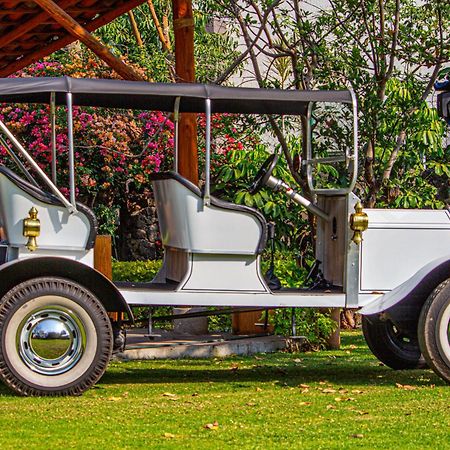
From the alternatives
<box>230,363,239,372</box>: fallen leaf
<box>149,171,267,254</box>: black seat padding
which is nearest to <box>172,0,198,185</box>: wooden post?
<box>230,363,239,372</box>: fallen leaf

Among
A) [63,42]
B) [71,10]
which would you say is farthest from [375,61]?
[63,42]

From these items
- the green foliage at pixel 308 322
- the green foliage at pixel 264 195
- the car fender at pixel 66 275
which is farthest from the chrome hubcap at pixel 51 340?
the green foliage at pixel 264 195

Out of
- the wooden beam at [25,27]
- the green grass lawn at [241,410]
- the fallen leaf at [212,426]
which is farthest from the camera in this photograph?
the wooden beam at [25,27]

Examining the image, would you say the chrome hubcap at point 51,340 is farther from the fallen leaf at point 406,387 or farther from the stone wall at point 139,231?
the stone wall at point 139,231

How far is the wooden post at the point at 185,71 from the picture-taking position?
11.5 meters

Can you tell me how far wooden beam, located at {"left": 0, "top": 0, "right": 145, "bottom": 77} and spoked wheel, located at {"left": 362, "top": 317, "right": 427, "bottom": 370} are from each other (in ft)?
15.7

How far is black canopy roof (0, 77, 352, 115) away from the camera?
8.05 meters

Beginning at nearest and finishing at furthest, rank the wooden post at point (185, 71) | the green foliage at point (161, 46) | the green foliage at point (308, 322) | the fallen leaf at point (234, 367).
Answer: the fallen leaf at point (234, 367), the green foliage at point (308, 322), the wooden post at point (185, 71), the green foliage at point (161, 46)

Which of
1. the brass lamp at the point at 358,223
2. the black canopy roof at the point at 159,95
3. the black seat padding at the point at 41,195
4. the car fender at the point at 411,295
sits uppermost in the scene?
the black canopy roof at the point at 159,95

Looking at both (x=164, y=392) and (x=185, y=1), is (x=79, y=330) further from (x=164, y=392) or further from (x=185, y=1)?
(x=185, y=1)

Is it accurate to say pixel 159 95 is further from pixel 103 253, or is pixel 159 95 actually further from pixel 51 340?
pixel 103 253

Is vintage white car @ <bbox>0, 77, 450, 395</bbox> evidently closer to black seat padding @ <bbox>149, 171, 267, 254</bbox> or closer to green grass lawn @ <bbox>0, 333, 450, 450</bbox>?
black seat padding @ <bbox>149, 171, 267, 254</bbox>

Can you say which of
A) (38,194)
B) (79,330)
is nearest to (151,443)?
(79,330)

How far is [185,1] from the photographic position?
11820mm
